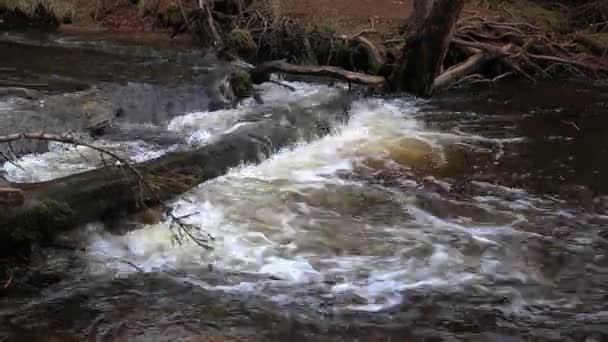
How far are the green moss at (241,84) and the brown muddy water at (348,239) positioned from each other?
660 millimetres

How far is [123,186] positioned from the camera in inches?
257

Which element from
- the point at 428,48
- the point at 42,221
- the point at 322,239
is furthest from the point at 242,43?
the point at 42,221

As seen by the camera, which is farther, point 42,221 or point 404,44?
point 404,44

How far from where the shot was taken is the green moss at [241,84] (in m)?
11.4

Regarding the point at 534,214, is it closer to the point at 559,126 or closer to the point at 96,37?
the point at 559,126

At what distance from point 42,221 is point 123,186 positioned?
97cm

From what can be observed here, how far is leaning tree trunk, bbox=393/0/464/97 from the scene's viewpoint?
418 inches

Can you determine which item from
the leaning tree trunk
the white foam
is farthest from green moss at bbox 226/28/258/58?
the white foam

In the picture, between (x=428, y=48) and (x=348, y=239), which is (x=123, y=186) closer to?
(x=348, y=239)

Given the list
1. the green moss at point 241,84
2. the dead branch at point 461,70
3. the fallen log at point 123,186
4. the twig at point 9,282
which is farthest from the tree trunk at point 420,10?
the twig at point 9,282

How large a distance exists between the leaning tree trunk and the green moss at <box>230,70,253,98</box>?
8.17ft

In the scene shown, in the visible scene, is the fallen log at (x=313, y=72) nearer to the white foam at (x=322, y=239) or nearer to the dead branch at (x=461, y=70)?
the dead branch at (x=461, y=70)

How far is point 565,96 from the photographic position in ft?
40.9

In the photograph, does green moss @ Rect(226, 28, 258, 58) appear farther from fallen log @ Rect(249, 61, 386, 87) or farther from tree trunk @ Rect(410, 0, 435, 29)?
tree trunk @ Rect(410, 0, 435, 29)
